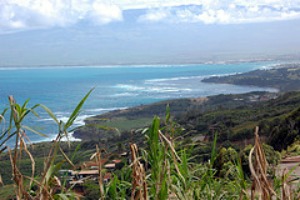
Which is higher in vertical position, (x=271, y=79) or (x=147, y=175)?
(x=147, y=175)

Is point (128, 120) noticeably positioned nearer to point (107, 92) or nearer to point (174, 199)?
point (107, 92)

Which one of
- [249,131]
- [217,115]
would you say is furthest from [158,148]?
[217,115]

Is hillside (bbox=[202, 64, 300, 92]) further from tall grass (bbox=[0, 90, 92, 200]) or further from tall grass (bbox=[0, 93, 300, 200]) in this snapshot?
tall grass (bbox=[0, 90, 92, 200])

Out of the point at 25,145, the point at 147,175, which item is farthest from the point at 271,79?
the point at 25,145

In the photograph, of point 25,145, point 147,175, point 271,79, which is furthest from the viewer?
point 271,79

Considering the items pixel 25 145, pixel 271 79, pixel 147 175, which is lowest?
pixel 271 79

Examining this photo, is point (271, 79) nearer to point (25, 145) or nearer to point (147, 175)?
point (147, 175)

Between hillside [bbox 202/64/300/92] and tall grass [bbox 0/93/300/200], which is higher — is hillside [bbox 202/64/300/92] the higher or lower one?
the lower one

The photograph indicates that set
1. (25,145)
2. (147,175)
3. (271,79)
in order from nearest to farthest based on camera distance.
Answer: (25,145) → (147,175) → (271,79)

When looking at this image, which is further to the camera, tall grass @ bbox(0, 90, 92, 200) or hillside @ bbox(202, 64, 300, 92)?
hillside @ bbox(202, 64, 300, 92)

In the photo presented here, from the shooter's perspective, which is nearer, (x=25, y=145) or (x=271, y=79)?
(x=25, y=145)

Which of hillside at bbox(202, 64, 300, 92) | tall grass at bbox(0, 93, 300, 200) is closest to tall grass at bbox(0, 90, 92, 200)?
tall grass at bbox(0, 93, 300, 200)

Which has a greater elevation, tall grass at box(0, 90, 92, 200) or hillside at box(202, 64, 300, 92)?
tall grass at box(0, 90, 92, 200)
